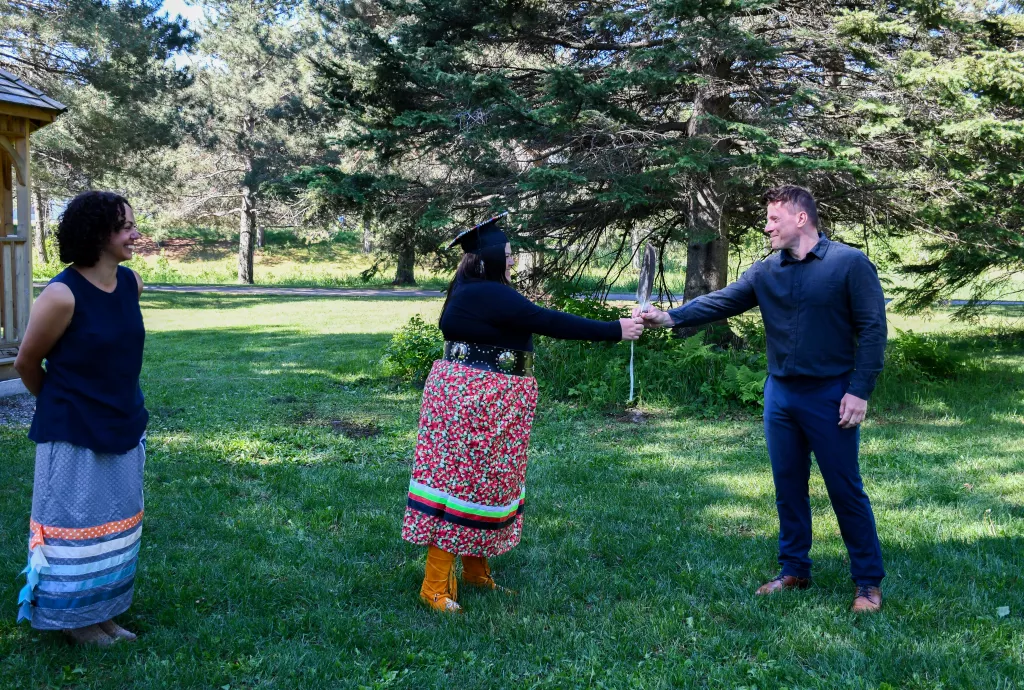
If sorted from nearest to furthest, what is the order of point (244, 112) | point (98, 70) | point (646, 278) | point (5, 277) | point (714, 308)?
point (714, 308), point (646, 278), point (5, 277), point (98, 70), point (244, 112)

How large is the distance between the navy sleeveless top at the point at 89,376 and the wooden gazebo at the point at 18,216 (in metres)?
6.11

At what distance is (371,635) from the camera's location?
3.98 meters

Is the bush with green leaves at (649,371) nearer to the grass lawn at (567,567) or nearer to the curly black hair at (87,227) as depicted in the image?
the grass lawn at (567,567)

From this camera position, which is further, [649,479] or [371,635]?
[649,479]

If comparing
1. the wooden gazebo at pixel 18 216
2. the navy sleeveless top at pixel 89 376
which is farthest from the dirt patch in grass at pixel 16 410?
the navy sleeveless top at pixel 89 376

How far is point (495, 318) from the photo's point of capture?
13.5 ft

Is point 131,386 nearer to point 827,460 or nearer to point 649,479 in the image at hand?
point 827,460

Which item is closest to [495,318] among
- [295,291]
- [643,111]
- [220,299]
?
[643,111]

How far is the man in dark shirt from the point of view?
4020mm

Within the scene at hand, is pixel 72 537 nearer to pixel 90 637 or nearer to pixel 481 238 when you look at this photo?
pixel 90 637

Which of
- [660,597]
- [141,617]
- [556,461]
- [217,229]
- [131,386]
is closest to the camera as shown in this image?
[131,386]

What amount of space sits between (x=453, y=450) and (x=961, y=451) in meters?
5.35

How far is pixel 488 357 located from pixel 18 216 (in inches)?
294

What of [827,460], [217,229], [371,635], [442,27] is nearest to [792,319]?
[827,460]
